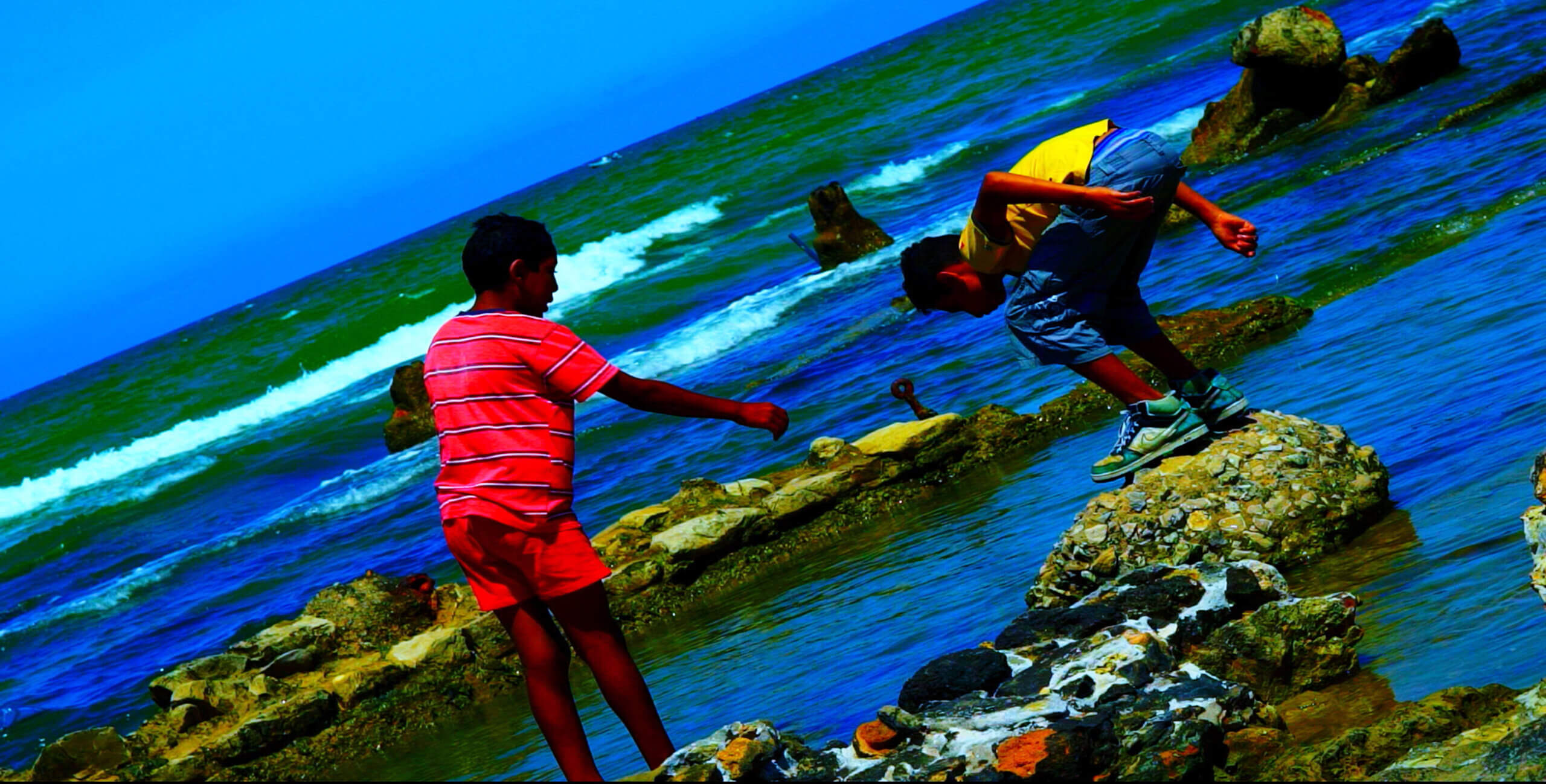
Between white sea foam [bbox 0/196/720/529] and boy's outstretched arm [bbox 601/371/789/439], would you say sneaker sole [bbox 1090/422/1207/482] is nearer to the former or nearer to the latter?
boy's outstretched arm [bbox 601/371/789/439]

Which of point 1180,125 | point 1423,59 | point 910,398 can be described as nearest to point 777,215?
point 1180,125

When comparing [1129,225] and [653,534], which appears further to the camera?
[653,534]

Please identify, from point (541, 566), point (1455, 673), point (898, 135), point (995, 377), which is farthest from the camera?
point (898, 135)

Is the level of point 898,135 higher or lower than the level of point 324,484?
higher

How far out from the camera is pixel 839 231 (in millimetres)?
21625

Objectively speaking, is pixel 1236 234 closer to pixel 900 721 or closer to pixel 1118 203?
pixel 1118 203

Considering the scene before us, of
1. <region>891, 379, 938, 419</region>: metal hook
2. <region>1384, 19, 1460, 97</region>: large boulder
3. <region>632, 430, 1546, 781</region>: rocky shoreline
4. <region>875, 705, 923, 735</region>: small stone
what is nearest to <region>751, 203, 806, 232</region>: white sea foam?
<region>1384, 19, 1460, 97</region>: large boulder

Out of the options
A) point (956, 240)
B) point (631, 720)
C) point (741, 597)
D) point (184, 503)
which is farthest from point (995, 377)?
point (184, 503)

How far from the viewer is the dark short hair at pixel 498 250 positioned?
4.03m

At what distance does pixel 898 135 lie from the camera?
37719 mm

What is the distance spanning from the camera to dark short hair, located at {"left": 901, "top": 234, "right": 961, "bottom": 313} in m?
5.18

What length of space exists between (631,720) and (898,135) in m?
34.6

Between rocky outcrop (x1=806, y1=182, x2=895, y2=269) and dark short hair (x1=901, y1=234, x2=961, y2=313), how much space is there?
1638 centimetres

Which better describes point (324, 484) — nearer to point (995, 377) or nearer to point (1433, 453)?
point (995, 377)
